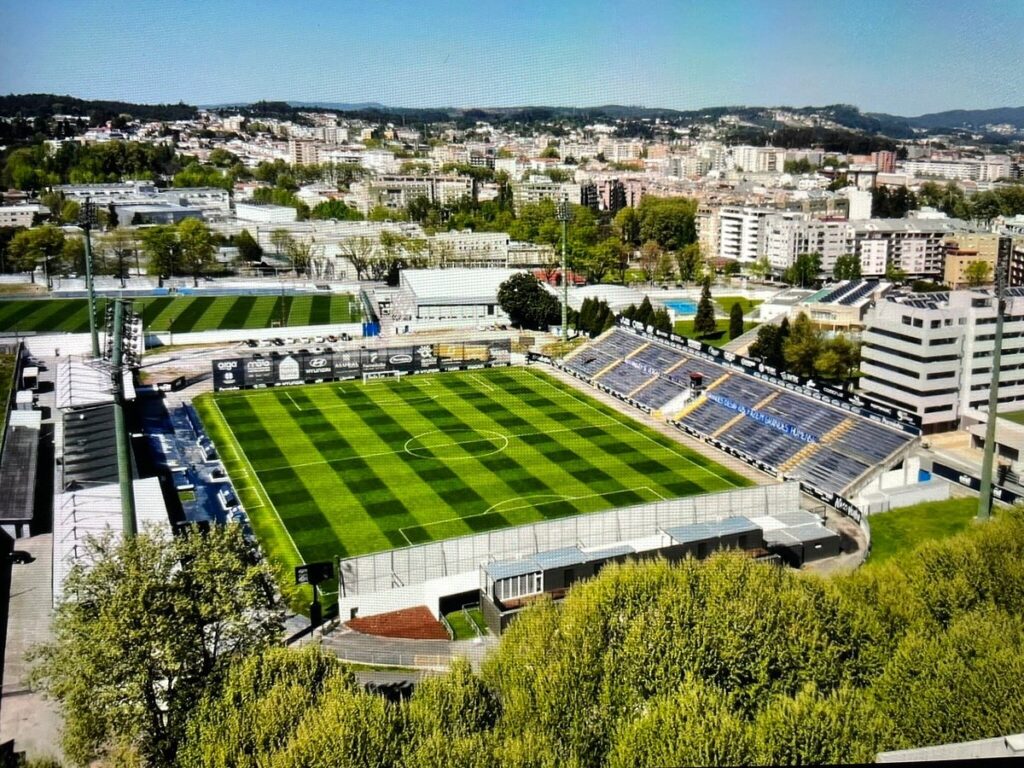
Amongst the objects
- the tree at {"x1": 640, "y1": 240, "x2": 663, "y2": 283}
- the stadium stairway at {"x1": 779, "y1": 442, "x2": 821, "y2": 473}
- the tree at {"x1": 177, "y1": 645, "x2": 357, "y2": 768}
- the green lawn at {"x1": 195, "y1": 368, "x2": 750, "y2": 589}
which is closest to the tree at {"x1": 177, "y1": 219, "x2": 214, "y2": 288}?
the green lawn at {"x1": 195, "y1": 368, "x2": 750, "y2": 589}

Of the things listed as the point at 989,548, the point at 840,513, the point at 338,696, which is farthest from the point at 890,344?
the point at 338,696

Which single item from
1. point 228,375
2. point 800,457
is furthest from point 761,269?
point 228,375

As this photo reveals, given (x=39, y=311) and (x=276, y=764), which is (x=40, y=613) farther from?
(x=39, y=311)

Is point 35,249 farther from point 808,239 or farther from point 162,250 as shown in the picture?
point 808,239

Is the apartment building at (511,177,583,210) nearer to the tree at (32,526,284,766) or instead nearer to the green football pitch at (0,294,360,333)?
the green football pitch at (0,294,360,333)

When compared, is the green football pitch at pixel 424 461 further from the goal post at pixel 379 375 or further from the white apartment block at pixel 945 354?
the white apartment block at pixel 945 354

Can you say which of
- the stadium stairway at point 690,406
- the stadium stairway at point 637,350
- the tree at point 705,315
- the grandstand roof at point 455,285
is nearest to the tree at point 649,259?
the grandstand roof at point 455,285

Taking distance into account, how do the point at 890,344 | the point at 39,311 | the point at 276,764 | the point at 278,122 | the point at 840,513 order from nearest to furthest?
the point at 276,764 → the point at 840,513 → the point at 890,344 → the point at 39,311 → the point at 278,122
